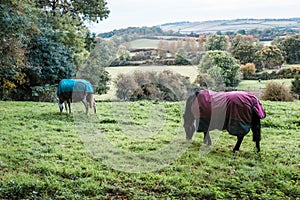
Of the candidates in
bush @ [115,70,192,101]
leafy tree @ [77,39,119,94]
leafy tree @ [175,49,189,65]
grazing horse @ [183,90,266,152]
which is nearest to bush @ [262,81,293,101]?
bush @ [115,70,192,101]

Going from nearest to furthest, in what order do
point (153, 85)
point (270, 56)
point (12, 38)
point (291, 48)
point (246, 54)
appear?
point (153, 85) → point (12, 38) → point (270, 56) → point (246, 54) → point (291, 48)

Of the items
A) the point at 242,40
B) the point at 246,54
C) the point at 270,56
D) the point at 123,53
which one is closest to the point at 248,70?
the point at 246,54

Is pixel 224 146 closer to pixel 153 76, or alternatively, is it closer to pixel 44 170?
pixel 153 76

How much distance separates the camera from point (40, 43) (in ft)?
51.9

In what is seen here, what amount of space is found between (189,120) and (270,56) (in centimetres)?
1638

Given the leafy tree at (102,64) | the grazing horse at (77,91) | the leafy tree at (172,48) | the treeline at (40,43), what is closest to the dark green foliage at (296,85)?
the treeline at (40,43)

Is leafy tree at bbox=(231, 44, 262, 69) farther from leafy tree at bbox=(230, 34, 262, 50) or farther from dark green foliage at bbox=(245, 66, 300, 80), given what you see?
dark green foliage at bbox=(245, 66, 300, 80)

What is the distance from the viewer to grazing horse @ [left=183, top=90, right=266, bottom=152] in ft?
19.4

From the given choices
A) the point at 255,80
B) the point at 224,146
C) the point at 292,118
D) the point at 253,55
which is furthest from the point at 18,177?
the point at 253,55

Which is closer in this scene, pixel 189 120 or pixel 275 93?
pixel 189 120

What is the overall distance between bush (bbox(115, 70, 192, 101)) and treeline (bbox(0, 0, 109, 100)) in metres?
4.73

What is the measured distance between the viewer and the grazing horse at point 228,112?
591cm

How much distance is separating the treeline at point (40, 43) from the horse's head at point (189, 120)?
23.2 ft

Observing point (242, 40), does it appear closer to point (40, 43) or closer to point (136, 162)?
point (40, 43)
